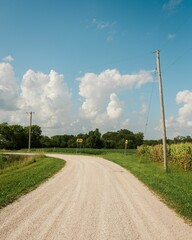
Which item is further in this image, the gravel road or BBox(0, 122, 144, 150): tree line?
BBox(0, 122, 144, 150): tree line

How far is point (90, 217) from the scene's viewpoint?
7727mm

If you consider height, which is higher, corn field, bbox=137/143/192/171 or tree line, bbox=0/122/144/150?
tree line, bbox=0/122/144/150

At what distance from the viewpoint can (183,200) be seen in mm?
10250

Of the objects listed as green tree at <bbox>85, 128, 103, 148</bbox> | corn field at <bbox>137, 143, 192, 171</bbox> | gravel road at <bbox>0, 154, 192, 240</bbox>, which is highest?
green tree at <bbox>85, 128, 103, 148</bbox>

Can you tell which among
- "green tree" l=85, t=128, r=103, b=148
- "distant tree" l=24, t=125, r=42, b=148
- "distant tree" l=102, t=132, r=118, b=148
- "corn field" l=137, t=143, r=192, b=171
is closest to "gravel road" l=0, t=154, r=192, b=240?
"corn field" l=137, t=143, r=192, b=171

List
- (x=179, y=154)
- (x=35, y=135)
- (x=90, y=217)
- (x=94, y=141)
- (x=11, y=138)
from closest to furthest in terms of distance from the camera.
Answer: (x=90, y=217) → (x=179, y=154) → (x=11, y=138) → (x=94, y=141) → (x=35, y=135)

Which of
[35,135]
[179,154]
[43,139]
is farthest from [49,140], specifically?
[179,154]

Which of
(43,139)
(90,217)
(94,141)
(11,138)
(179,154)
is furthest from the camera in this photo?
(43,139)

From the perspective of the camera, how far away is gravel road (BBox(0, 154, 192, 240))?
629cm

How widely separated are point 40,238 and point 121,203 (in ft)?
13.7

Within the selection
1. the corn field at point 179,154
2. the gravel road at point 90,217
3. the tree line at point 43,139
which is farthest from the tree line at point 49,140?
the gravel road at point 90,217

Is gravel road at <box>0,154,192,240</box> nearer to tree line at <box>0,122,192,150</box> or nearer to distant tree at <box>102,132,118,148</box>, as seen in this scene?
tree line at <box>0,122,192,150</box>

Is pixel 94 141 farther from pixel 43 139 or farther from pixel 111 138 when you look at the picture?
pixel 111 138

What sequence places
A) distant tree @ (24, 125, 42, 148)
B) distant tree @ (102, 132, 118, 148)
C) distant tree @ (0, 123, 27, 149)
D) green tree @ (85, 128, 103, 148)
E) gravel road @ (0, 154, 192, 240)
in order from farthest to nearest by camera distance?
distant tree @ (102, 132, 118, 148) → distant tree @ (24, 125, 42, 148) → green tree @ (85, 128, 103, 148) → distant tree @ (0, 123, 27, 149) → gravel road @ (0, 154, 192, 240)
